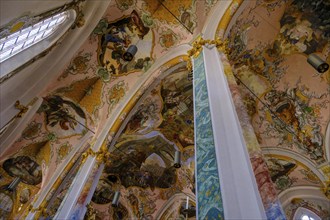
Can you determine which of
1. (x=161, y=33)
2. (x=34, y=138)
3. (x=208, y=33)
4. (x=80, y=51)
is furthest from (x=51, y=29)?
(x=34, y=138)

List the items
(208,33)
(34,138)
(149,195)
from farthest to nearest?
(149,195) < (34,138) < (208,33)

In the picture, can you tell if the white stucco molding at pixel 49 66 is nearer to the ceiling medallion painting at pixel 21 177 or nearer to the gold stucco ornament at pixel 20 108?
the gold stucco ornament at pixel 20 108

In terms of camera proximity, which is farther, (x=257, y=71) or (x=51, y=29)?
(x=257, y=71)

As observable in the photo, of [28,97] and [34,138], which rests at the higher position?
[34,138]

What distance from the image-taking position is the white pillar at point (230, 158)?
2.09 m

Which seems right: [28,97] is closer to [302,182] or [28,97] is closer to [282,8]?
[282,8]

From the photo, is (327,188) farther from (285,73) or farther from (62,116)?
(62,116)

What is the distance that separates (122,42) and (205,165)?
5.83 meters

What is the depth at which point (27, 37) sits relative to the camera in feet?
18.4

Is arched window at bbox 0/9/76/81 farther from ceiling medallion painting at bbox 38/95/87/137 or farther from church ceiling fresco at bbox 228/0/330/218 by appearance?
church ceiling fresco at bbox 228/0/330/218

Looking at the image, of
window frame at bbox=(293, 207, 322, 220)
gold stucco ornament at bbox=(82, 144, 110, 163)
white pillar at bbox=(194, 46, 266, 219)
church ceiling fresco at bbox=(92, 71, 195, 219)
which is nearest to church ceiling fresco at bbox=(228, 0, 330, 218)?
window frame at bbox=(293, 207, 322, 220)

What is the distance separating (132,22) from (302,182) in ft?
28.1

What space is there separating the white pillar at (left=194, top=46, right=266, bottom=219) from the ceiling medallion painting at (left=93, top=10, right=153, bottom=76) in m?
4.10

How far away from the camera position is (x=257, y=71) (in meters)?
8.11
